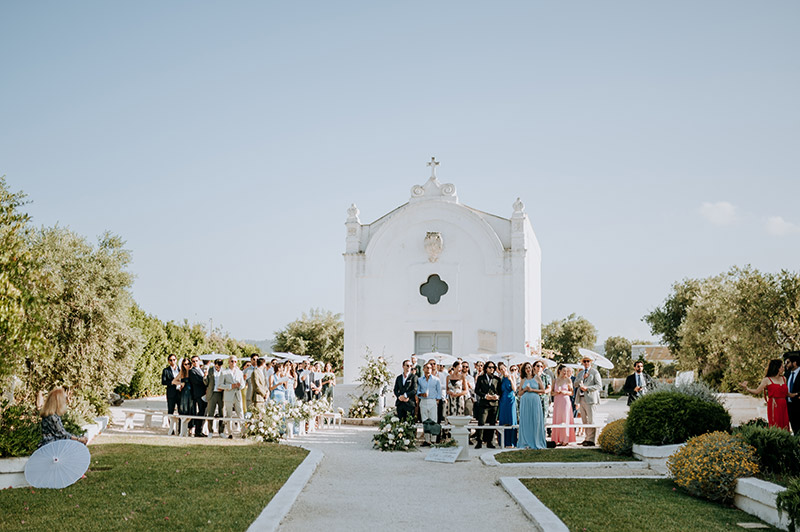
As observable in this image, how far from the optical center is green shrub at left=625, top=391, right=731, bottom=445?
11172mm

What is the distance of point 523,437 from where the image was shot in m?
14.5

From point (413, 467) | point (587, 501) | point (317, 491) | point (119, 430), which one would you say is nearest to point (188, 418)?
point (119, 430)

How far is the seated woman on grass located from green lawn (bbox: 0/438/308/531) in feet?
2.26

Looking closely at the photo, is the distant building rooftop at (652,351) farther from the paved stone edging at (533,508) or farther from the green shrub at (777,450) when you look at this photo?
the paved stone edging at (533,508)

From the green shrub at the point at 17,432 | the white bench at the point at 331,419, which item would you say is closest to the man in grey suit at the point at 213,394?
the white bench at the point at 331,419

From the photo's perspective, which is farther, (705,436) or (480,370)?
(480,370)

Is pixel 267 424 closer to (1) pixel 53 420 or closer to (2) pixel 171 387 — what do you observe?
(2) pixel 171 387

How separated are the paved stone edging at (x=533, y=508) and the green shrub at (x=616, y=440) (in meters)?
3.17

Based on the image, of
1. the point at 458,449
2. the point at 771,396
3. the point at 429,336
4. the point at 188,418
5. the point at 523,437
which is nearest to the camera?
the point at 771,396

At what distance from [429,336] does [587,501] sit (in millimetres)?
17765

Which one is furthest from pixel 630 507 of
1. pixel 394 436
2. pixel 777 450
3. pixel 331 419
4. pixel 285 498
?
pixel 331 419

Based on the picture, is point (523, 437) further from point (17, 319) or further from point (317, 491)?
point (17, 319)

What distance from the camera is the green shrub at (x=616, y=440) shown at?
12336mm

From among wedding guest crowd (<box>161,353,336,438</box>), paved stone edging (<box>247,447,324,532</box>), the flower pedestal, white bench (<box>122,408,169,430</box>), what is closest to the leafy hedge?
paved stone edging (<box>247,447,324,532</box>)
